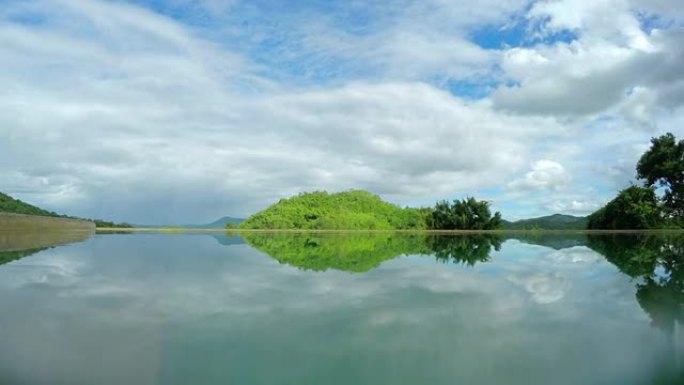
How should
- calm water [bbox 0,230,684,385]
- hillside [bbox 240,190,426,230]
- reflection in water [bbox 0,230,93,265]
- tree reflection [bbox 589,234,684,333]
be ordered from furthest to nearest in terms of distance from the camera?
hillside [bbox 240,190,426,230] < reflection in water [bbox 0,230,93,265] < tree reflection [bbox 589,234,684,333] < calm water [bbox 0,230,684,385]

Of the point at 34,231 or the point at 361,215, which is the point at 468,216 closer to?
the point at 361,215

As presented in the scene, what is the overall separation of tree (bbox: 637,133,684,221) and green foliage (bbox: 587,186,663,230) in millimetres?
741

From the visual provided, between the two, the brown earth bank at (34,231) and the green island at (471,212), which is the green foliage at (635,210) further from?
the brown earth bank at (34,231)

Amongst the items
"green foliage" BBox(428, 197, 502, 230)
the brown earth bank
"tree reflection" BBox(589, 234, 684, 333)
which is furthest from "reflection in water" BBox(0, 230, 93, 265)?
"green foliage" BBox(428, 197, 502, 230)

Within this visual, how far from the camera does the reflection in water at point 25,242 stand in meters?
8.80

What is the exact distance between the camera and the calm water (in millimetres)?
2424

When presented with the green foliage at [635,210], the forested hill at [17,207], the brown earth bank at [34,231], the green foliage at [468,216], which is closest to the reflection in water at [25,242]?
the brown earth bank at [34,231]

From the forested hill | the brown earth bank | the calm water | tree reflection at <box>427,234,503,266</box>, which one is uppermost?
the forested hill

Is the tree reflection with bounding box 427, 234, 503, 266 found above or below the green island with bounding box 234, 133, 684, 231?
below

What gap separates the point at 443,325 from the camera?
3.55 m

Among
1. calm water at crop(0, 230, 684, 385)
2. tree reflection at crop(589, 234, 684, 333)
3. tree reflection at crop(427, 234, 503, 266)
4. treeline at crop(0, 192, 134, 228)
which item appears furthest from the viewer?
treeline at crop(0, 192, 134, 228)

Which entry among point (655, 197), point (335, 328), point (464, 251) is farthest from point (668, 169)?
point (335, 328)

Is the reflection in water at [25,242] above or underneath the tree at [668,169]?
underneath

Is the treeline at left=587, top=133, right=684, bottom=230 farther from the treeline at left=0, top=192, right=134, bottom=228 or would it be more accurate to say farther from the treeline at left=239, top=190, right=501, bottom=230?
the treeline at left=0, top=192, right=134, bottom=228
